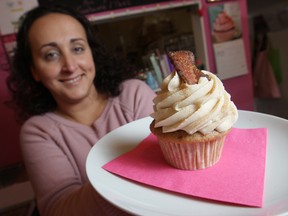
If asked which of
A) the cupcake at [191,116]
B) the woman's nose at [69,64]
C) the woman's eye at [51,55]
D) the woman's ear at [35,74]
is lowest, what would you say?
the cupcake at [191,116]

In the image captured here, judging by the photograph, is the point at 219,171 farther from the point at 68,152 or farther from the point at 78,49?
the point at 78,49

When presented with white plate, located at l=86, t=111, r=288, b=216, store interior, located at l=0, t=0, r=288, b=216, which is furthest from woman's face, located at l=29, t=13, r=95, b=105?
store interior, located at l=0, t=0, r=288, b=216

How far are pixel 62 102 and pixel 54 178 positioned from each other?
14.5 inches

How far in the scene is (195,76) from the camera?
66 cm

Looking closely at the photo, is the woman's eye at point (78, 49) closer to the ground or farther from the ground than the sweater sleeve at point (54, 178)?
farther from the ground

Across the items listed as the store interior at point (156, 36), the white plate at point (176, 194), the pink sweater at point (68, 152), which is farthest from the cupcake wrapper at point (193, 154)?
the store interior at point (156, 36)

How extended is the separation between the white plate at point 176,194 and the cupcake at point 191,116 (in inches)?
4.9

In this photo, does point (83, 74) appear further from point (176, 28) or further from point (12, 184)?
point (176, 28)

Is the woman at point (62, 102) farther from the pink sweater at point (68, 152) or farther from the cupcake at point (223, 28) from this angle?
the cupcake at point (223, 28)

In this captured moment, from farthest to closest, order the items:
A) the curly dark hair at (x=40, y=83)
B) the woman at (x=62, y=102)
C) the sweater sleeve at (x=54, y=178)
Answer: the curly dark hair at (x=40, y=83), the woman at (x=62, y=102), the sweater sleeve at (x=54, y=178)

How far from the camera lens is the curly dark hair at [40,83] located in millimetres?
1168

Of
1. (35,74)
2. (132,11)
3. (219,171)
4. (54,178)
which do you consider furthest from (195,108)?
(132,11)

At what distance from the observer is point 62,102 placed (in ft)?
3.81

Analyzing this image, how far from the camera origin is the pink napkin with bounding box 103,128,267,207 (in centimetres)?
52
